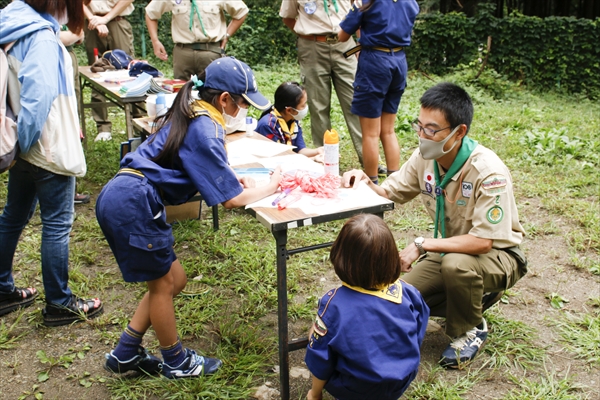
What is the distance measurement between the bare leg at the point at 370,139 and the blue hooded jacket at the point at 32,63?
2.78 metres

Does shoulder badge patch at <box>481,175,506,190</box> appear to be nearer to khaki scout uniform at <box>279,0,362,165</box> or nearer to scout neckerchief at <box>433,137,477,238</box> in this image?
scout neckerchief at <box>433,137,477,238</box>

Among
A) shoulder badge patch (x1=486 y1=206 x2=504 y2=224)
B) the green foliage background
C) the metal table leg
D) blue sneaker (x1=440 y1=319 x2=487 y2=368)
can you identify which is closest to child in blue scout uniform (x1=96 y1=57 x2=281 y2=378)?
the metal table leg

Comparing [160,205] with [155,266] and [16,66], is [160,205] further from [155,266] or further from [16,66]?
[16,66]

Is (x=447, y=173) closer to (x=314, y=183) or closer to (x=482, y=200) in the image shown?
(x=482, y=200)

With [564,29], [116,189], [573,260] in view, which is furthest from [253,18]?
[116,189]

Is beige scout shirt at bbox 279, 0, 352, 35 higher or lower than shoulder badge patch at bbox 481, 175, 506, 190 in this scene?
higher

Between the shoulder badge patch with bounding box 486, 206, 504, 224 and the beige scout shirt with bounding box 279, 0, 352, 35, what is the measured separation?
317cm

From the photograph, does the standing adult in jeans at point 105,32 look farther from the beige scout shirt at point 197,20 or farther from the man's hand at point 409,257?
the man's hand at point 409,257

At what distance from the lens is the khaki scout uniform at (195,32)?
18.6 ft

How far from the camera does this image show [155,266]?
2.42 meters

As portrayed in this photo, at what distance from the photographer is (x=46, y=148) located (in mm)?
2727

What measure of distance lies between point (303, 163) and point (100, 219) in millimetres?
1189

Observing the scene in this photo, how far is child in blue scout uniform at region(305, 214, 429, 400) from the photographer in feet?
6.49

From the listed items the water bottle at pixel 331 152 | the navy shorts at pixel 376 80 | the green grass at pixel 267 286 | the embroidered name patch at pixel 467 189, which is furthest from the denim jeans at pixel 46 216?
the navy shorts at pixel 376 80
